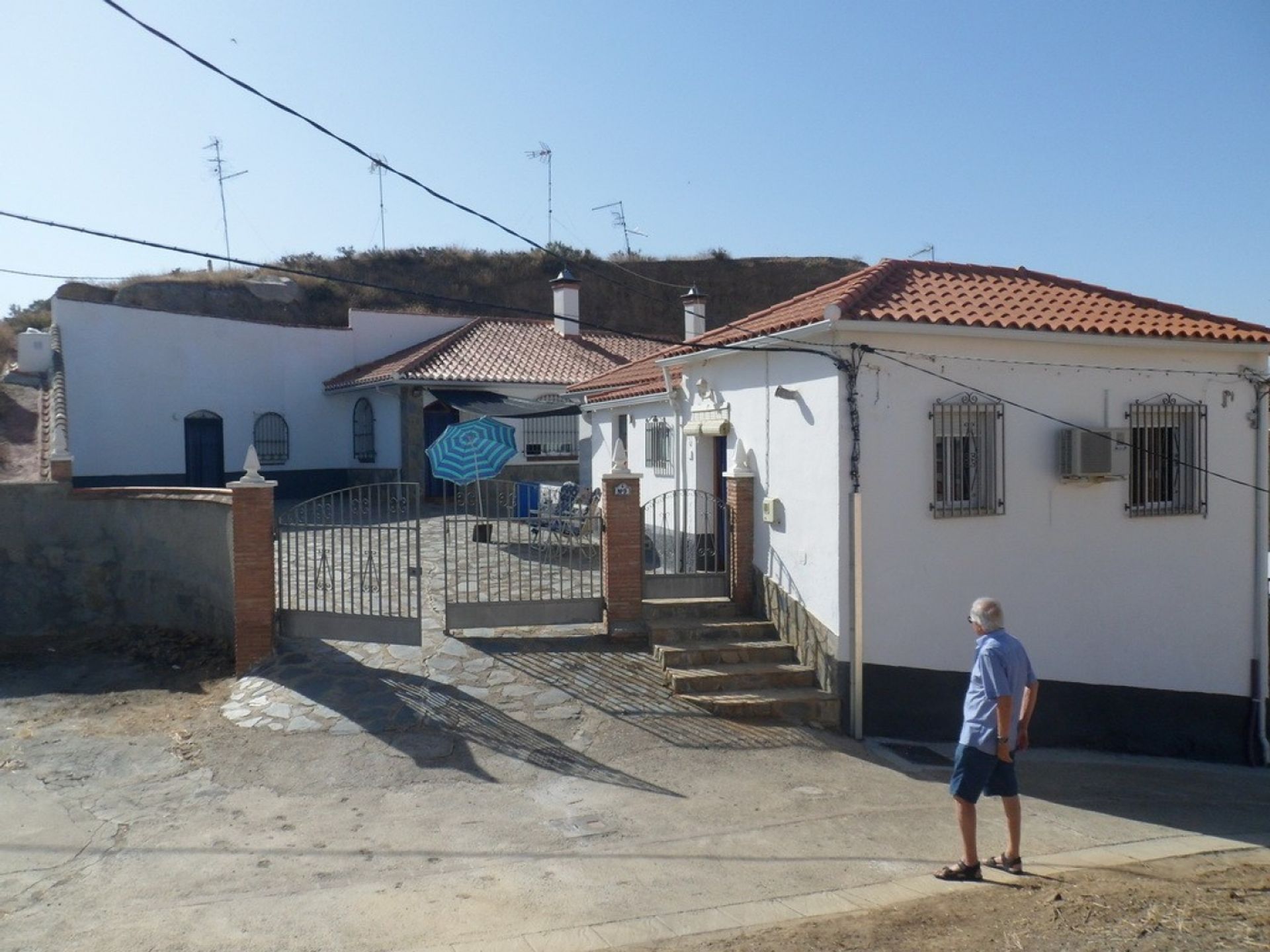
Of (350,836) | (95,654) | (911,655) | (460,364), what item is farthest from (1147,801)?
(460,364)

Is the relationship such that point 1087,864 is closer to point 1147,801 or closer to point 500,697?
point 1147,801

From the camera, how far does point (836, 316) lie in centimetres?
870

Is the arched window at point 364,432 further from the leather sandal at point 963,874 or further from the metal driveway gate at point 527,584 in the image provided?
the leather sandal at point 963,874

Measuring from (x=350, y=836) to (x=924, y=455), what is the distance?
233 inches

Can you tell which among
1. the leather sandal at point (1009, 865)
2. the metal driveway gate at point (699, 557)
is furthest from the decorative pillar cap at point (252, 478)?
the leather sandal at point (1009, 865)

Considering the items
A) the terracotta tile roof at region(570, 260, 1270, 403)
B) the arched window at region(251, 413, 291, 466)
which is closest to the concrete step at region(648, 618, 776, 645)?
the terracotta tile roof at region(570, 260, 1270, 403)

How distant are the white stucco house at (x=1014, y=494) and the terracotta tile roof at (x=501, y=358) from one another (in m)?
12.3

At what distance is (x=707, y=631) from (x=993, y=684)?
4.42m

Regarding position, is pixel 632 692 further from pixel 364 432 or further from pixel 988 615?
pixel 364 432

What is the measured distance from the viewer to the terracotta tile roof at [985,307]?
9406mm

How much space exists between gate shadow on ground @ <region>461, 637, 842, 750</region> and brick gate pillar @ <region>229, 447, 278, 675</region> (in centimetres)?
194

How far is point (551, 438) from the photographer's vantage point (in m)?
23.8

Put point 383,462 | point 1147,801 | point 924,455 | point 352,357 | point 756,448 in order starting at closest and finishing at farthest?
point 1147,801 → point 924,455 → point 756,448 → point 383,462 → point 352,357

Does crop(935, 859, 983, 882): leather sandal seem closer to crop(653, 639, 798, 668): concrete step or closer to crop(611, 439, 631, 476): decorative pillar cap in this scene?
crop(653, 639, 798, 668): concrete step
